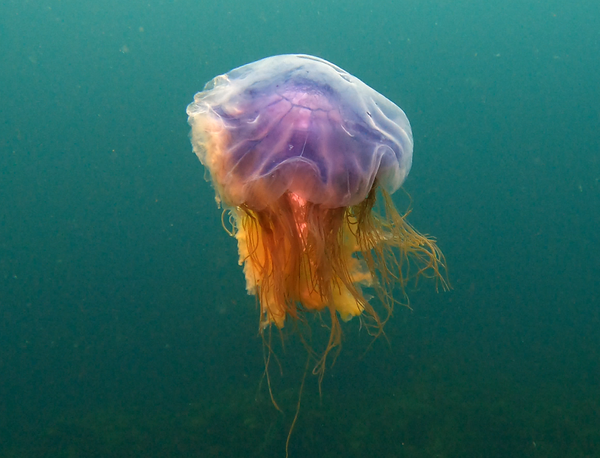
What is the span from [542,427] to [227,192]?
6.68m

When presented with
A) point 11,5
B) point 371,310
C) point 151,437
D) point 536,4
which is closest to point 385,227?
point 371,310

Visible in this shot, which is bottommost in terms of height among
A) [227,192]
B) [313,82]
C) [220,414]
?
[220,414]

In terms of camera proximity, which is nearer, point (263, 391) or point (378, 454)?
point (378, 454)

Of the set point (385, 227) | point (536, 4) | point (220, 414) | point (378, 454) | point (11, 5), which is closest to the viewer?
point (385, 227)

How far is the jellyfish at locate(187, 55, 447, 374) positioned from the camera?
2197 mm

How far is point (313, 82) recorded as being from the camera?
91.1 inches

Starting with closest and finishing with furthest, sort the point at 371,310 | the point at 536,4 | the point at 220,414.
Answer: the point at 371,310 → the point at 220,414 → the point at 536,4

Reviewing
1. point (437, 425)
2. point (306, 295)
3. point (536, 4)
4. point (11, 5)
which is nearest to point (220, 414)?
point (437, 425)

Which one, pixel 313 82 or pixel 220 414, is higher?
pixel 313 82

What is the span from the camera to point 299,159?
2158 millimetres

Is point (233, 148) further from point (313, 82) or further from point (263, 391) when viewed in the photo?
point (263, 391)

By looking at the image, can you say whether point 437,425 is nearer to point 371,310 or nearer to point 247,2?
point 371,310

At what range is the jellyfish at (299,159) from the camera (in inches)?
86.5

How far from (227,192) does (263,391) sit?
16.8ft
